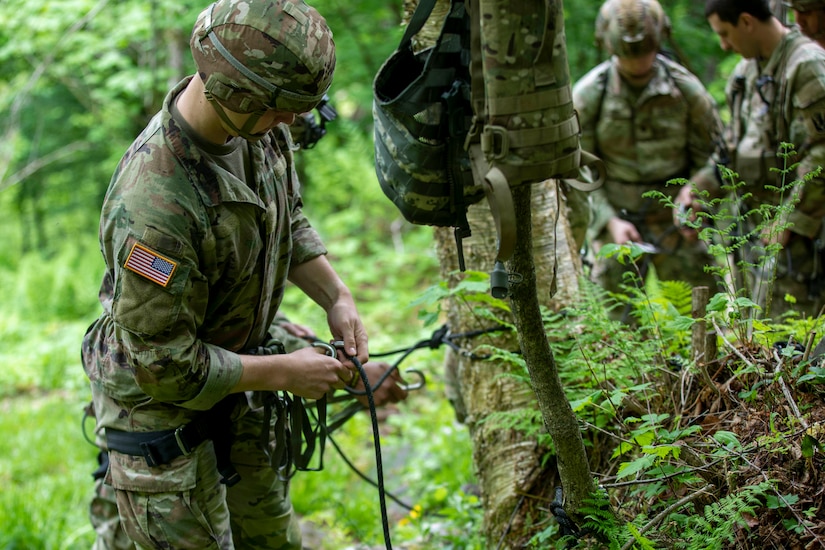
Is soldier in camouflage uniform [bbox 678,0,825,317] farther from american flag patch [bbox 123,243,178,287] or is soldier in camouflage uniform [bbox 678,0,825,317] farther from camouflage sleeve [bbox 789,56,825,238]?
american flag patch [bbox 123,243,178,287]

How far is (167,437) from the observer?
280 cm

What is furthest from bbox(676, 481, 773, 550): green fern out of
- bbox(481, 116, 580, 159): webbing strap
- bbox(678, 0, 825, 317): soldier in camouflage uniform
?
bbox(678, 0, 825, 317): soldier in camouflage uniform

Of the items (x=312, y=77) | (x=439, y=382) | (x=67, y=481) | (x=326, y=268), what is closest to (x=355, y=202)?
(x=439, y=382)

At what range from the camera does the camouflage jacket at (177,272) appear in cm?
241

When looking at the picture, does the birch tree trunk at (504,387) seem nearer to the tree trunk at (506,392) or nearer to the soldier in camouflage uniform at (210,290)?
the tree trunk at (506,392)

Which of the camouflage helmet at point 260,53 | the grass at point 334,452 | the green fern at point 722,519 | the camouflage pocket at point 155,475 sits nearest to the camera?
the green fern at point 722,519

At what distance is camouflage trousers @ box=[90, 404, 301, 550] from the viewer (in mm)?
2789

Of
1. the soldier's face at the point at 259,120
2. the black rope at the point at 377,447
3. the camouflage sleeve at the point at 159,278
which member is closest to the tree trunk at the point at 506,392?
the black rope at the point at 377,447

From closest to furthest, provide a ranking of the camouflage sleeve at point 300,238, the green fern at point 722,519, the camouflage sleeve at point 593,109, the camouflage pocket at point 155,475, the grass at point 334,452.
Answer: the green fern at point 722,519 < the camouflage pocket at point 155,475 < the camouflage sleeve at point 300,238 < the grass at point 334,452 < the camouflage sleeve at point 593,109

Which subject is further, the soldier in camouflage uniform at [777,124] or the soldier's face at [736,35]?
the soldier's face at [736,35]

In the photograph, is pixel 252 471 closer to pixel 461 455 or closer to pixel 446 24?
pixel 446 24

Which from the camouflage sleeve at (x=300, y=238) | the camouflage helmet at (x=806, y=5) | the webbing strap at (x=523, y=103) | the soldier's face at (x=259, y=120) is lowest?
the camouflage sleeve at (x=300, y=238)

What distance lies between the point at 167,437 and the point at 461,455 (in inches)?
116

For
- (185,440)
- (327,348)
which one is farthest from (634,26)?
(185,440)
